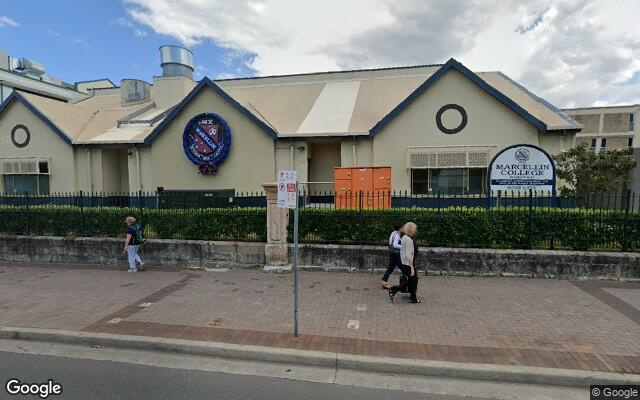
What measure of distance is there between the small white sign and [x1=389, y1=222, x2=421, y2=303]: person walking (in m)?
2.18

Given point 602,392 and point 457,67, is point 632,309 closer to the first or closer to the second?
point 602,392

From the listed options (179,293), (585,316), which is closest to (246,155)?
(179,293)

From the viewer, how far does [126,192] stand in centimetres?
1691

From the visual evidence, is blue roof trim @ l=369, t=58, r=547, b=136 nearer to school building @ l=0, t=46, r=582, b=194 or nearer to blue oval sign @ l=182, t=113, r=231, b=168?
school building @ l=0, t=46, r=582, b=194

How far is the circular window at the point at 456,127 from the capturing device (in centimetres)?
1288

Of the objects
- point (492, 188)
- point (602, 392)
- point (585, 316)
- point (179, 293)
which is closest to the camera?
point (602, 392)

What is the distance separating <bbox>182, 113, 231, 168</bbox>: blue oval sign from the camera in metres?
14.3

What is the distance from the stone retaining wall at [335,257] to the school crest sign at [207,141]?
5.90 metres

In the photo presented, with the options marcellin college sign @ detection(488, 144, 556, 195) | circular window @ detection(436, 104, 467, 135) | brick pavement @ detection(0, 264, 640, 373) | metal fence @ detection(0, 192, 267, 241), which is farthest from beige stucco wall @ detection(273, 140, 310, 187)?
marcellin college sign @ detection(488, 144, 556, 195)

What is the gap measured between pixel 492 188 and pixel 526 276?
2566mm

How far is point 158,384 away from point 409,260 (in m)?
4.05

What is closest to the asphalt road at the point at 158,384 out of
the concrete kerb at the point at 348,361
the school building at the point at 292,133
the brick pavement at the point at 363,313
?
the concrete kerb at the point at 348,361

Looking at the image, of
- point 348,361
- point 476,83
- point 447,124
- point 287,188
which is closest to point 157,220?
point 287,188

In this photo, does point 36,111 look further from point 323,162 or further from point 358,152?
point 358,152
